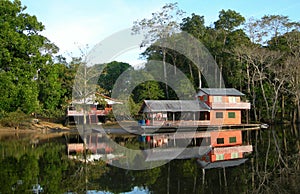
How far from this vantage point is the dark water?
9.35 m

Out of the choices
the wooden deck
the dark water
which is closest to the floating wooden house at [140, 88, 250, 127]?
the wooden deck

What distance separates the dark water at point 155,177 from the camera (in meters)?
9.35

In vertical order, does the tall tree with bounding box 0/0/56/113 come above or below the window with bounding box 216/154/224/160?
above

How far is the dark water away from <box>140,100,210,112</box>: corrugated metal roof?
19.2m

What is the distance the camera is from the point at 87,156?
1617 centimetres

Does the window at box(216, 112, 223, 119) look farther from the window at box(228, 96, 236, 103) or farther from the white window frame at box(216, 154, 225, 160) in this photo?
the white window frame at box(216, 154, 225, 160)

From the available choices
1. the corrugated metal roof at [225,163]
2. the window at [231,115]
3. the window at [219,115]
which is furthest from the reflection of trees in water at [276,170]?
the window at [231,115]

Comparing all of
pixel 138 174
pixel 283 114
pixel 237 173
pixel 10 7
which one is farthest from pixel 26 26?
pixel 283 114

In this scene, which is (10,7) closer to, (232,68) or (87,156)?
(87,156)

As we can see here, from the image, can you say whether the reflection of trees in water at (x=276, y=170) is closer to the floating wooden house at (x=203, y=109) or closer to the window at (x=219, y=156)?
the window at (x=219, y=156)

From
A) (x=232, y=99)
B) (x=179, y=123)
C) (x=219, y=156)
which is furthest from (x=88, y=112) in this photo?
(x=219, y=156)

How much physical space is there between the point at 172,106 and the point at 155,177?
23987mm

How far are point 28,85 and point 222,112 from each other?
2008 cm

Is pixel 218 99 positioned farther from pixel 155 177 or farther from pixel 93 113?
pixel 155 177
